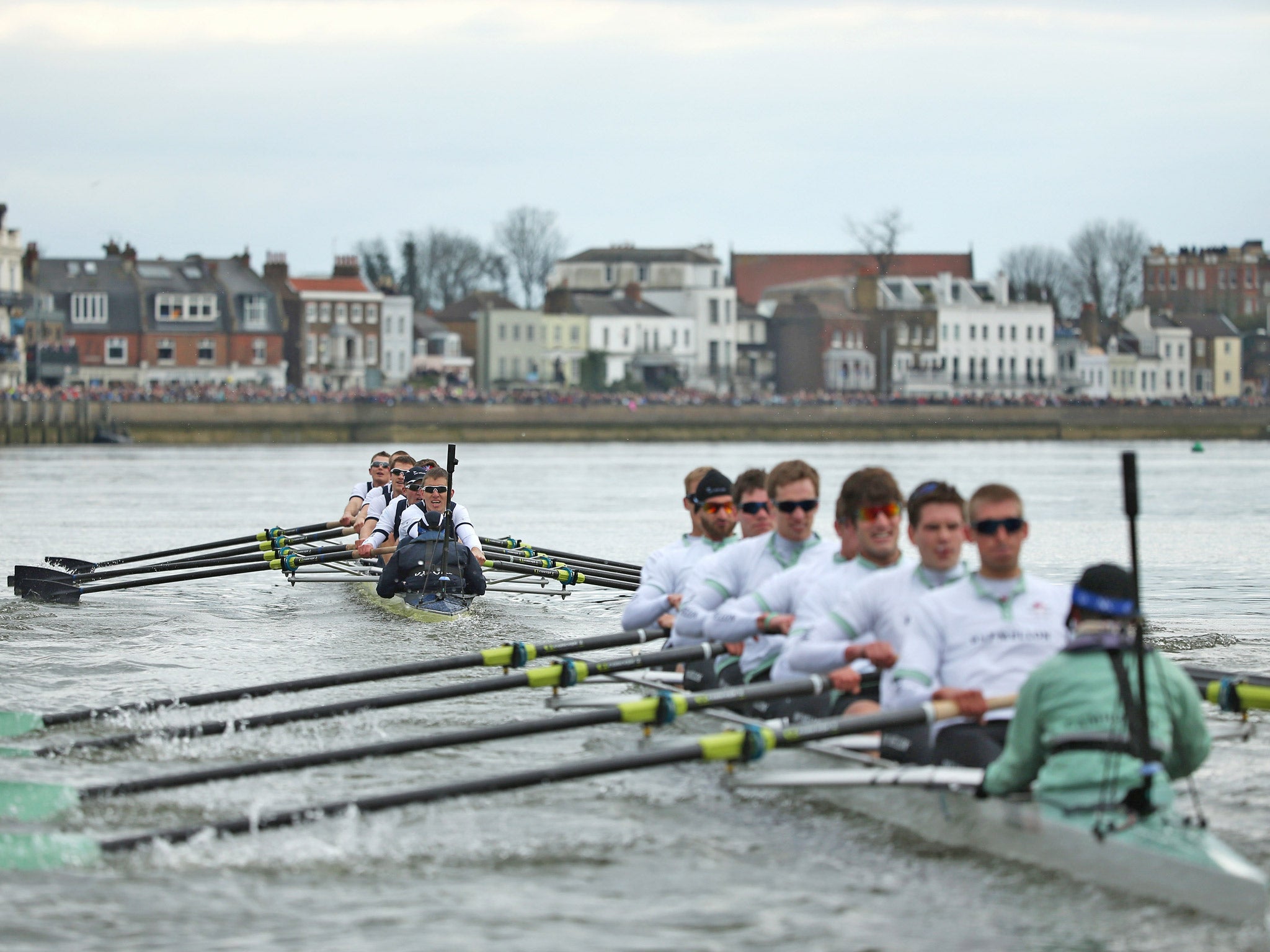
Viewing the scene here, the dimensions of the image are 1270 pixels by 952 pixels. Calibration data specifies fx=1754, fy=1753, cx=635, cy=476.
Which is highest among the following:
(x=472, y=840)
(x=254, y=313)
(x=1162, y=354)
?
(x=254, y=313)

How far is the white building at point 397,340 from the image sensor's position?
100062 millimetres

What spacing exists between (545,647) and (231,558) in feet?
24.6

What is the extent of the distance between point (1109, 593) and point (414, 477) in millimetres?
10651

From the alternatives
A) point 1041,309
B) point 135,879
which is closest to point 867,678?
point 135,879

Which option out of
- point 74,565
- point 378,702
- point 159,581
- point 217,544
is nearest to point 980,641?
point 378,702

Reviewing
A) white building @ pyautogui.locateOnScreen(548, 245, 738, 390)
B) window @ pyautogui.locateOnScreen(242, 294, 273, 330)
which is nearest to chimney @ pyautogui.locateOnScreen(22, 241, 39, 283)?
window @ pyautogui.locateOnScreen(242, 294, 273, 330)

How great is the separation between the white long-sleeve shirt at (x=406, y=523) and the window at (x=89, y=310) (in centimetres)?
7074

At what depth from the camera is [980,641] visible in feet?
24.3

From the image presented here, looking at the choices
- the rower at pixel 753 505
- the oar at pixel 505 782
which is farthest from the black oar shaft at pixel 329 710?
the oar at pixel 505 782

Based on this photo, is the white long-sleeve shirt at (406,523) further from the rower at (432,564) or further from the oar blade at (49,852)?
the oar blade at (49,852)

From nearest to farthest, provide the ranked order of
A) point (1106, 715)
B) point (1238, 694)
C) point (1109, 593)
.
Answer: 1. point (1109, 593)
2. point (1106, 715)
3. point (1238, 694)

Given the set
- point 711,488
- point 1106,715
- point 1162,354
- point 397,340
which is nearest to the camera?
point 1106,715

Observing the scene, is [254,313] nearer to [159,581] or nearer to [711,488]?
[159,581]

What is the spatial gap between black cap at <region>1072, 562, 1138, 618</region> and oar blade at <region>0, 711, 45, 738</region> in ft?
21.1
